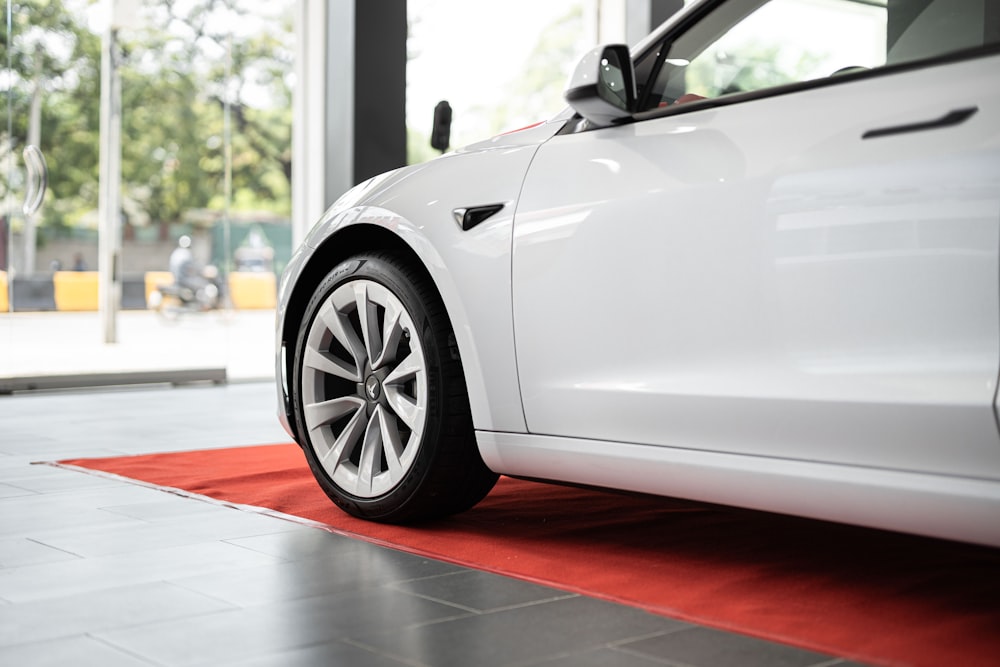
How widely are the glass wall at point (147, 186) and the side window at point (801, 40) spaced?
20.4ft

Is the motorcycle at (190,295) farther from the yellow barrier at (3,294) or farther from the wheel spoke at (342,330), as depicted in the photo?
the wheel spoke at (342,330)

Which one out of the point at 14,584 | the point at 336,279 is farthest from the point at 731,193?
the point at 14,584

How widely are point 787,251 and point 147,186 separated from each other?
7187mm

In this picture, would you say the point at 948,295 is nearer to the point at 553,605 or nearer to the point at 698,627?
the point at 698,627

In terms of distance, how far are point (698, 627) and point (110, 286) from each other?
23.7 ft

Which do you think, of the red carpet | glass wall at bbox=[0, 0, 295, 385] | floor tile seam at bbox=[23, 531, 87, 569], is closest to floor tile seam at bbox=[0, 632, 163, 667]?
floor tile seam at bbox=[23, 531, 87, 569]

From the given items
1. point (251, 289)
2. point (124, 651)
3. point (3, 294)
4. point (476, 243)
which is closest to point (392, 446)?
point (476, 243)

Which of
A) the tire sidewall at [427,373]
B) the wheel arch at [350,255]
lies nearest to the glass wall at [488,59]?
the wheel arch at [350,255]

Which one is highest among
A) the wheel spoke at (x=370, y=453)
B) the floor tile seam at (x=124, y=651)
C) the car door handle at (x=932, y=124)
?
the car door handle at (x=932, y=124)

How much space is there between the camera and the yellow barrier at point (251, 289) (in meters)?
9.27

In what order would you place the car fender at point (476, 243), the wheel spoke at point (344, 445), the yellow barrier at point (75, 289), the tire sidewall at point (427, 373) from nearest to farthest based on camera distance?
the car fender at point (476, 243) < the tire sidewall at point (427, 373) < the wheel spoke at point (344, 445) < the yellow barrier at point (75, 289)

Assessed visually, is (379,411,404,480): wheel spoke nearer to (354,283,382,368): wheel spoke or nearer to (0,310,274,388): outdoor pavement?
(354,283,382,368): wheel spoke

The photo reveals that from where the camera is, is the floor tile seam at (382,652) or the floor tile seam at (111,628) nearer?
the floor tile seam at (382,652)

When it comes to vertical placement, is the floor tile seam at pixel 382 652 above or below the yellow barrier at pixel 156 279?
below
